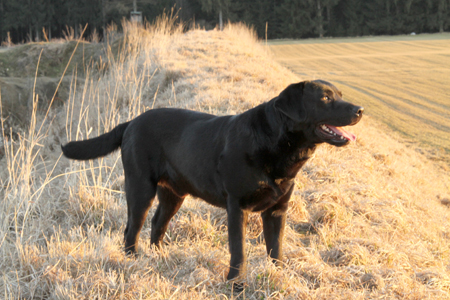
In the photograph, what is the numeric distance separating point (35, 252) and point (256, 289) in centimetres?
153

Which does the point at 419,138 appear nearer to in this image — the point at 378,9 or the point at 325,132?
the point at 325,132

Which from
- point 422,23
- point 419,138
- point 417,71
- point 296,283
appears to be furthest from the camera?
point 422,23

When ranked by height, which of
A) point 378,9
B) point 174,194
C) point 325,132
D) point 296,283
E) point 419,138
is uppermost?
point 378,9

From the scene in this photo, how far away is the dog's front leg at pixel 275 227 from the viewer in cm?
280

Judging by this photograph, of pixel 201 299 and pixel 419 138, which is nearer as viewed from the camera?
pixel 201 299

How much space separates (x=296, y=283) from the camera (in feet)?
8.82

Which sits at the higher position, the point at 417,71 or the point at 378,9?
the point at 378,9

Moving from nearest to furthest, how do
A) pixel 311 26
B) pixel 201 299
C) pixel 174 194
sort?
pixel 201 299
pixel 174 194
pixel 311 26

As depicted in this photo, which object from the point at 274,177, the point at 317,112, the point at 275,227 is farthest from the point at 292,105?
the point at 275,227

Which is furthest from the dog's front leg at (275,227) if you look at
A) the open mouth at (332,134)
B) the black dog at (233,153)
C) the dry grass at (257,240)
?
the open mouth at (332,134)

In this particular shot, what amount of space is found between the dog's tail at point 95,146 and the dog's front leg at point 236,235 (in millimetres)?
1139

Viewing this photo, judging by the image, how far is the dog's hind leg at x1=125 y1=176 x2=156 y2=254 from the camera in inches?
119

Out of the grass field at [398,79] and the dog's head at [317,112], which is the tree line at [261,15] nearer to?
the grass field at [398,79]

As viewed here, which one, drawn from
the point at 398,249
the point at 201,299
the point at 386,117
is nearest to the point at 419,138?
the point at 386,117
